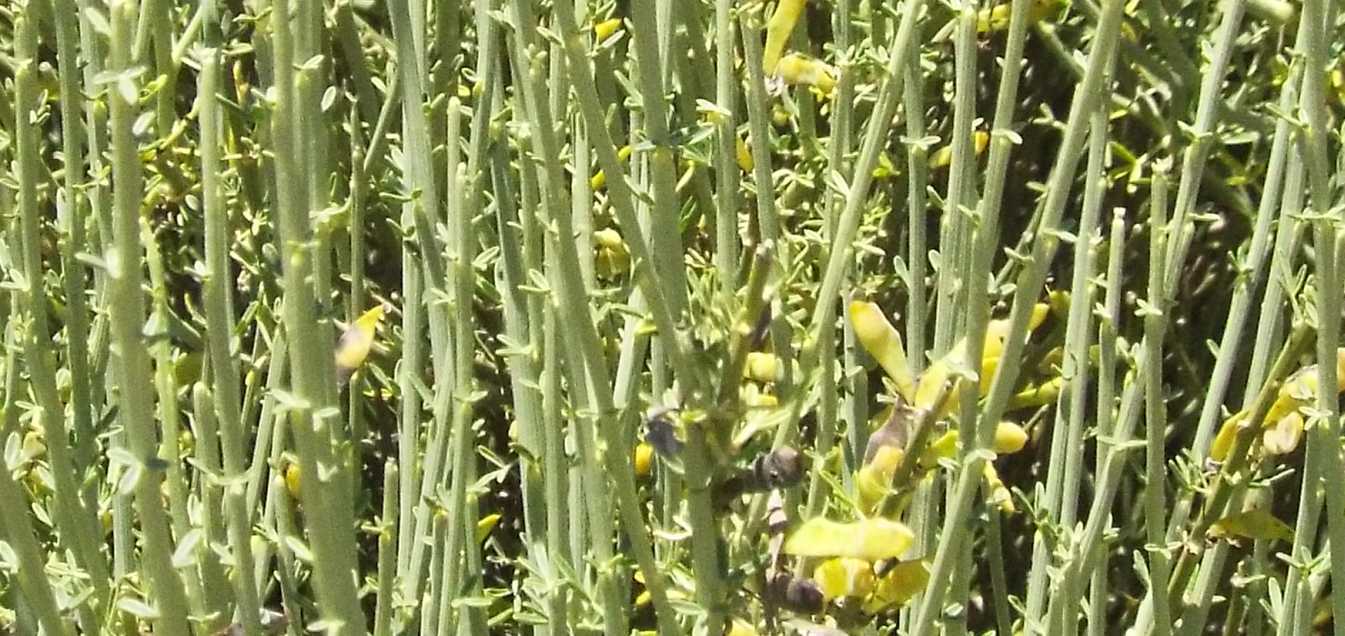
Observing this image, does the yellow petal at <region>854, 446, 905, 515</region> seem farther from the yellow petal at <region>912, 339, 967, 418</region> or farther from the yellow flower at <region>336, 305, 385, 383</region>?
the yellow flower at <region>336, 305, 385, 383</region>

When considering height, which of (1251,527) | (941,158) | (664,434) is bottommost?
(1251,527)

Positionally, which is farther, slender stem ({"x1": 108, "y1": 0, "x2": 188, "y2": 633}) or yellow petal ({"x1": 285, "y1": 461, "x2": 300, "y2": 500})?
yellow petal ({"x1": 285, "y1": 461, "x2": 300, "y2": 500})

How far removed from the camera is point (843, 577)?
0.71 metres

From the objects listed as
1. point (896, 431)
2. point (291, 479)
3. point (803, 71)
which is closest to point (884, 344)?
point (896, 431)

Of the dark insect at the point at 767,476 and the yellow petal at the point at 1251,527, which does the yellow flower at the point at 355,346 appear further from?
the yellow petal at the point at 1251,527

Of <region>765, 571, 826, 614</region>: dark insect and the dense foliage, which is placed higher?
the dense foliage

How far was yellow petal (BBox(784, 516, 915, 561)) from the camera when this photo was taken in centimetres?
66

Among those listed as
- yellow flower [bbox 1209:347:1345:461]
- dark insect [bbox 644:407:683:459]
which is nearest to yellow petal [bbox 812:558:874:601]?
dark insect [bbox 644:407:683:459]

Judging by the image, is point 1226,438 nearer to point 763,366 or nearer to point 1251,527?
point 1251,527

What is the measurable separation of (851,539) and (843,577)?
58 millimetres

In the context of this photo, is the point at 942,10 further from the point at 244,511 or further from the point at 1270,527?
the point at 244,511

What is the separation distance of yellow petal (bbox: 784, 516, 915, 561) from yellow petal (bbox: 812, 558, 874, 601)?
0.03m

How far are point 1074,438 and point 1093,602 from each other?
0.11 m

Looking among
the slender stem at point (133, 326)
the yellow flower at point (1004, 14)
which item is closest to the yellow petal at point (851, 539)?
the slender stem at point (133, 326)
